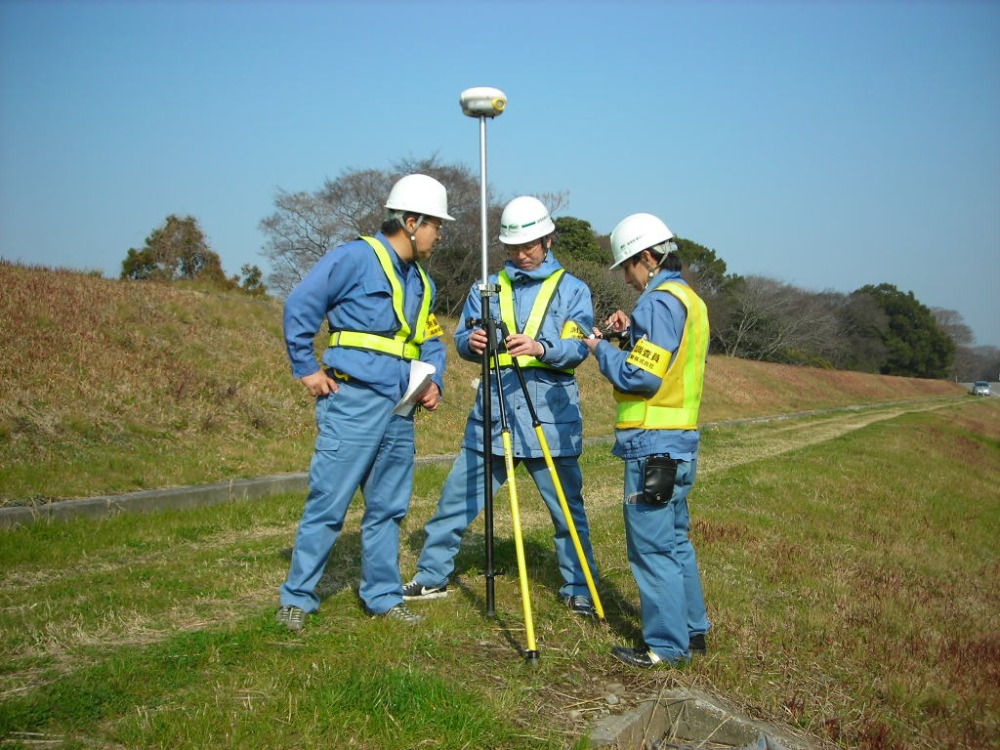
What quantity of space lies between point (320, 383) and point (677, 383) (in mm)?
1891

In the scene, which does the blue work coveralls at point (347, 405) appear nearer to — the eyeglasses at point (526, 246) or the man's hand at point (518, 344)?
the man's hand at point (518, 344)

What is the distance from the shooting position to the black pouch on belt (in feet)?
13.5

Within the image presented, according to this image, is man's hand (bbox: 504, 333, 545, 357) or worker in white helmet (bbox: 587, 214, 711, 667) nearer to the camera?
worker in white helmet (bbox: 587, 214, 711, 667)

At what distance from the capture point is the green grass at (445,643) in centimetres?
343

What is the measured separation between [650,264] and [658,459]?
105cm

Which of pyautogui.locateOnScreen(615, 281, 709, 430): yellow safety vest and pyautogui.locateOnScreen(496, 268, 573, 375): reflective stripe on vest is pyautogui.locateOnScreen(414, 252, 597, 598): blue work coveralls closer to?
pyautogui.locateOnScreen(496, 268, 573, 375): reflective stripe on vest

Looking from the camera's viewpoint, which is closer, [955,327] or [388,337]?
[388,337]

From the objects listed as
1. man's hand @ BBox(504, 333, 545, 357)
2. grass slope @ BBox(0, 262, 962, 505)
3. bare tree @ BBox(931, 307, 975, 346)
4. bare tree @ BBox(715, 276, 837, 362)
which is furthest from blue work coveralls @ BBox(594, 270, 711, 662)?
bare tree @ BBox(931, 307, 975, 346)

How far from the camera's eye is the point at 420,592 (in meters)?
5.24

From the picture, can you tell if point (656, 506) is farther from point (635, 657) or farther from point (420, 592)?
point (420, 592)

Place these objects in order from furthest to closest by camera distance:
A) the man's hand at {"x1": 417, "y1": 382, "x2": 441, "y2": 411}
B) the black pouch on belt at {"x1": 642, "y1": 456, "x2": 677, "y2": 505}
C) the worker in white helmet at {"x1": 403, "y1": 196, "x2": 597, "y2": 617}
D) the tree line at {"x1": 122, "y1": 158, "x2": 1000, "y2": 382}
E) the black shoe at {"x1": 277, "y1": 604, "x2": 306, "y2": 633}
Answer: the tree line at {"x1": 122, "y1": 158, "x2": 1000, "y2": 382}, the worker in white helmet at {"x1": 403, "y1": 196, "x2": 597, "y2": 617}, the man's hand at {"x1": 417, "y1": 382, "x2": 441, "y2": 411}, the black shoe at {"x1": 277, "y1": 604, "x2": 306, "y2": 633}, the black pouch on belt at {"x1": 642, "y1": 456, "x2": 677, "y2": 505}

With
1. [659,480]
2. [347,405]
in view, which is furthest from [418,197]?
[659,480]

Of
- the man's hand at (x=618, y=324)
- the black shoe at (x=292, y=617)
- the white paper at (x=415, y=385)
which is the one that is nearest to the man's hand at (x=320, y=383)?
the white paper at (x=415, y=385)

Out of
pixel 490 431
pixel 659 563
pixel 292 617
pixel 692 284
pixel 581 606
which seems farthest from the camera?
pixel 692 284
